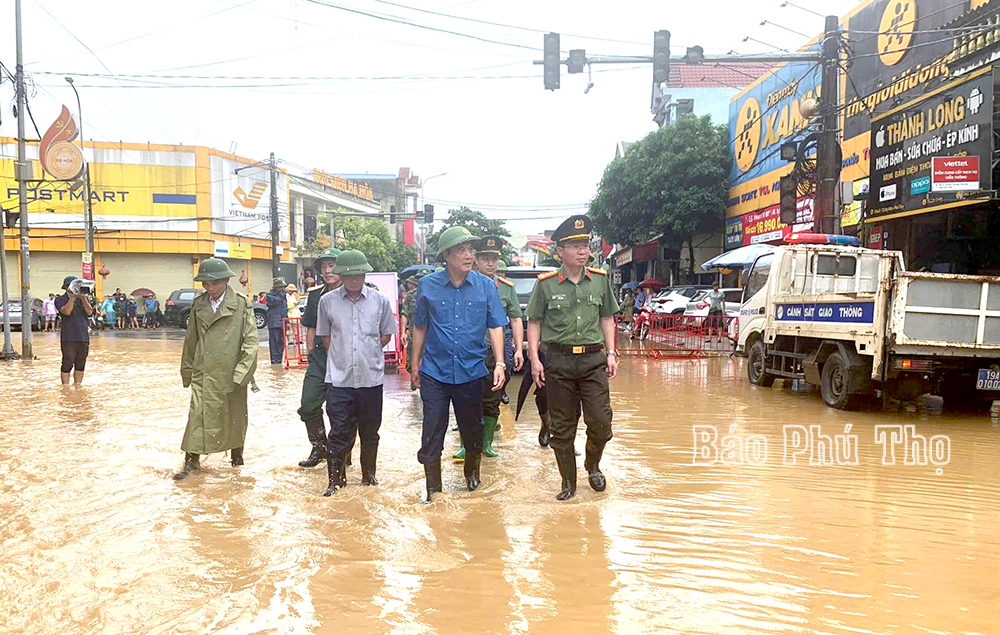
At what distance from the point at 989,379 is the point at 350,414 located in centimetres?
657

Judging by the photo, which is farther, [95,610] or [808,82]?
[808,82]

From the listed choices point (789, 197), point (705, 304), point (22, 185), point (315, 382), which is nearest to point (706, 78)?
point (705, 304)

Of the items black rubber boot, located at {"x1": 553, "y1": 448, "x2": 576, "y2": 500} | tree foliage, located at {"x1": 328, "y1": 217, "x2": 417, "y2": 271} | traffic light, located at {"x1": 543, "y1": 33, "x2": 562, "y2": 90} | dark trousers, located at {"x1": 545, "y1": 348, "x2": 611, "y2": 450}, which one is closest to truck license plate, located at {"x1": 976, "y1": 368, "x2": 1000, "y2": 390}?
dark trousers, located at {"x1": 545, "y1": 348, "x2": 611, "y2": 450}

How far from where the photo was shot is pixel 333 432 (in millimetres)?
5121

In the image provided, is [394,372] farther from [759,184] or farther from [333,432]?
[759,184]

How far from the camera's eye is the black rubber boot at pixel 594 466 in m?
5.05

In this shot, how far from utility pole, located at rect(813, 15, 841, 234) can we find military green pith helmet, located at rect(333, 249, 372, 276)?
32.6 feet

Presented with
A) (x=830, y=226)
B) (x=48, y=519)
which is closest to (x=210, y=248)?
(x=830, y=226)

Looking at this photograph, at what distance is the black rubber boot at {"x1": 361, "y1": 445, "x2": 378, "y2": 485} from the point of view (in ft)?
17.4

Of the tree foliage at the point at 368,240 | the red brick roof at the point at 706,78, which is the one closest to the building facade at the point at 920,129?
the red brick roof at the point at 706,78

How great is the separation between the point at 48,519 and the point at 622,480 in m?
3.81

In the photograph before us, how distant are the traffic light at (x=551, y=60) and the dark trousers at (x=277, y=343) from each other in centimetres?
682

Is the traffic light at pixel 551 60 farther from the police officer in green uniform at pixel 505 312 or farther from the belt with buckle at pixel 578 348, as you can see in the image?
the belt with buckle at pixel 578 348

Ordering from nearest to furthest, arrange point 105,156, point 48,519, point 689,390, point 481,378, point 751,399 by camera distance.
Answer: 1. point 48,519
2. point 481,378
3. point 751,399
4. point 689,390
5. point 105,156
